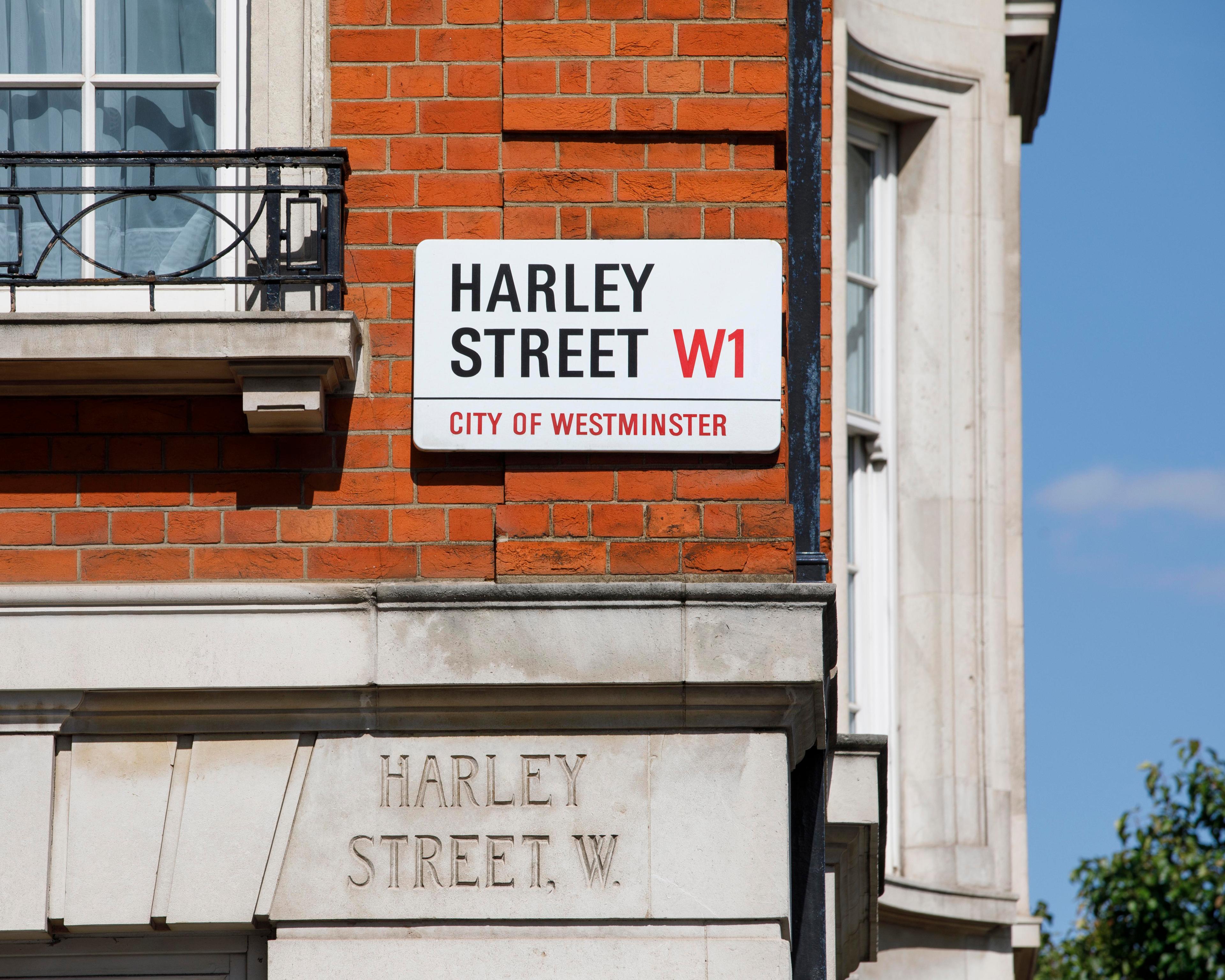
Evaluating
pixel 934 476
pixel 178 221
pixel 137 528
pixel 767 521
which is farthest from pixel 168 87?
pixel 934 476

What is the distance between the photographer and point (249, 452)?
5473 mm

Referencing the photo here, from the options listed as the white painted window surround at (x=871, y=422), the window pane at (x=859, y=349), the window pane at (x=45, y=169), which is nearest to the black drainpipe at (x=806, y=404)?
the window pane at (x=45, y=169)

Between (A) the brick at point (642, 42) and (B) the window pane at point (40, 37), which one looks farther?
(B) the window pane at point (40, 37)

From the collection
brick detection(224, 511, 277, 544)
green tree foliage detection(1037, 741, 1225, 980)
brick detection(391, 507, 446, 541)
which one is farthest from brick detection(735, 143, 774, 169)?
green tree foliage detection(1037, 741, 1225, 980)

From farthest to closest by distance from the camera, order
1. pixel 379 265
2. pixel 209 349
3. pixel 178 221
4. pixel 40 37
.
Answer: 1. pixel 40 37
2. pixel 178 221
3. pixel 379 265
4. pixel 209 349

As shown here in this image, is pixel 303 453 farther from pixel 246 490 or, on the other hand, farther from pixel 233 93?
pixel 233 93

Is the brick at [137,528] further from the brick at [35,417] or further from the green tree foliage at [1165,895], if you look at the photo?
the green tree foliage at [1165,895]

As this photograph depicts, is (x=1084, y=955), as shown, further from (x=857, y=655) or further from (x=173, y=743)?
(x=173, y=743)

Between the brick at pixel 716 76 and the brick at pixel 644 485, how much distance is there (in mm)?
1251

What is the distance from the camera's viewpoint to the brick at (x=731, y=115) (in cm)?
564

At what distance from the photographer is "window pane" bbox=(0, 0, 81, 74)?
5945 millimetres

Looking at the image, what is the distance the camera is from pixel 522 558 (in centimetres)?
539

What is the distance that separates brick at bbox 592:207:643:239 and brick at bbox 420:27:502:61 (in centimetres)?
62

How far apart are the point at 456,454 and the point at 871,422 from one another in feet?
16.7
